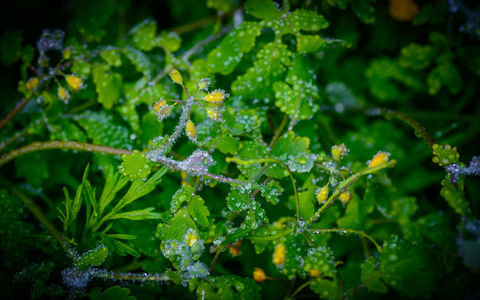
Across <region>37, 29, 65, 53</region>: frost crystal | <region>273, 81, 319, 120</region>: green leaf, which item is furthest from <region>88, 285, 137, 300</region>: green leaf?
<region>37, 29, 65, 53</region>: frost crystal

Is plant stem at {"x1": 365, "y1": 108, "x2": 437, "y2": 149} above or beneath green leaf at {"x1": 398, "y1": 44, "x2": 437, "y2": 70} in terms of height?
beneath

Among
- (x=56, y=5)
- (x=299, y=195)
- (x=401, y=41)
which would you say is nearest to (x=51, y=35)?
(x=56, y=5)

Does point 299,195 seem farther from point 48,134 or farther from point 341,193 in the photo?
point 48,134

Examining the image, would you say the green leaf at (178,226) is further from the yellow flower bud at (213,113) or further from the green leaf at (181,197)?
the yellow flower bud at (213,113)

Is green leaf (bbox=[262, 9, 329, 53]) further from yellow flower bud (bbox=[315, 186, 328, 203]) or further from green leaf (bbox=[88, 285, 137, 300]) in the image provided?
green leaf (bbox=[88, 285, 137, 300])

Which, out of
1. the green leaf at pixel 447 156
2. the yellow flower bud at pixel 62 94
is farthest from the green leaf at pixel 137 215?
the green leaf at pixel 447 156

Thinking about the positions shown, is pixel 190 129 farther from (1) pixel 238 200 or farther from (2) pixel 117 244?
(2) pixel 117 244

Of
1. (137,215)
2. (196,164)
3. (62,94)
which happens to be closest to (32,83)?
(62,94)
